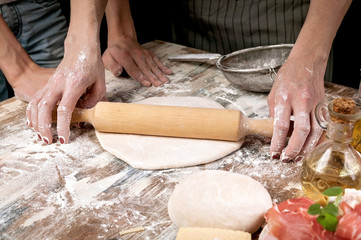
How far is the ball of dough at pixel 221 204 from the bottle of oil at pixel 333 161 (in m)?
0.15

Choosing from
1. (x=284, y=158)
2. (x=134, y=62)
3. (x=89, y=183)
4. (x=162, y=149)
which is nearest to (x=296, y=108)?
(x=284, y=158)

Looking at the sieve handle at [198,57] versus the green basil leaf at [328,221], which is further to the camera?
the sieve handle at [198,57]

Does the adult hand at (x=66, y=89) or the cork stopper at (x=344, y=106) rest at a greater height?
the cork stopper at (x=344, y=106)

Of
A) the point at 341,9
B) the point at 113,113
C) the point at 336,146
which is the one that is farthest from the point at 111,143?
the point at 341,9

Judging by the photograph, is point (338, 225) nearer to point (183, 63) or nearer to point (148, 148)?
point (148, 148)

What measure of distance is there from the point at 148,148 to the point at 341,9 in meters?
0.99

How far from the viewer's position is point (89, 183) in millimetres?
1472

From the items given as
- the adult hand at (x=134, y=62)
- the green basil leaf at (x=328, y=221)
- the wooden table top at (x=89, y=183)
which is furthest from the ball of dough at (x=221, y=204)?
the adult hand at (x=134, y=62)

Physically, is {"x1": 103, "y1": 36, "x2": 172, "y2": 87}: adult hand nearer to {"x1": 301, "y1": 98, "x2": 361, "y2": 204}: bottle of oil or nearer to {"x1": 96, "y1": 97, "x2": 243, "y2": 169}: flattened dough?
{"x1": 96, "y1": 97, "x2": 243, "y2": 169}: flattened dough

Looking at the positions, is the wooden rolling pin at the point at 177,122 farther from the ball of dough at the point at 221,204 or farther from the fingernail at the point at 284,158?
the ball of dough at the point at 221,204

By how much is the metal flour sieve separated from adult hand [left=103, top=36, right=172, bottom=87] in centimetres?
19

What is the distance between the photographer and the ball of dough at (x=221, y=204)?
1.15m

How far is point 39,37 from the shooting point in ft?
9.04

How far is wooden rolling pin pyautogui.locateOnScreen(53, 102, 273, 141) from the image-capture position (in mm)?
1569
